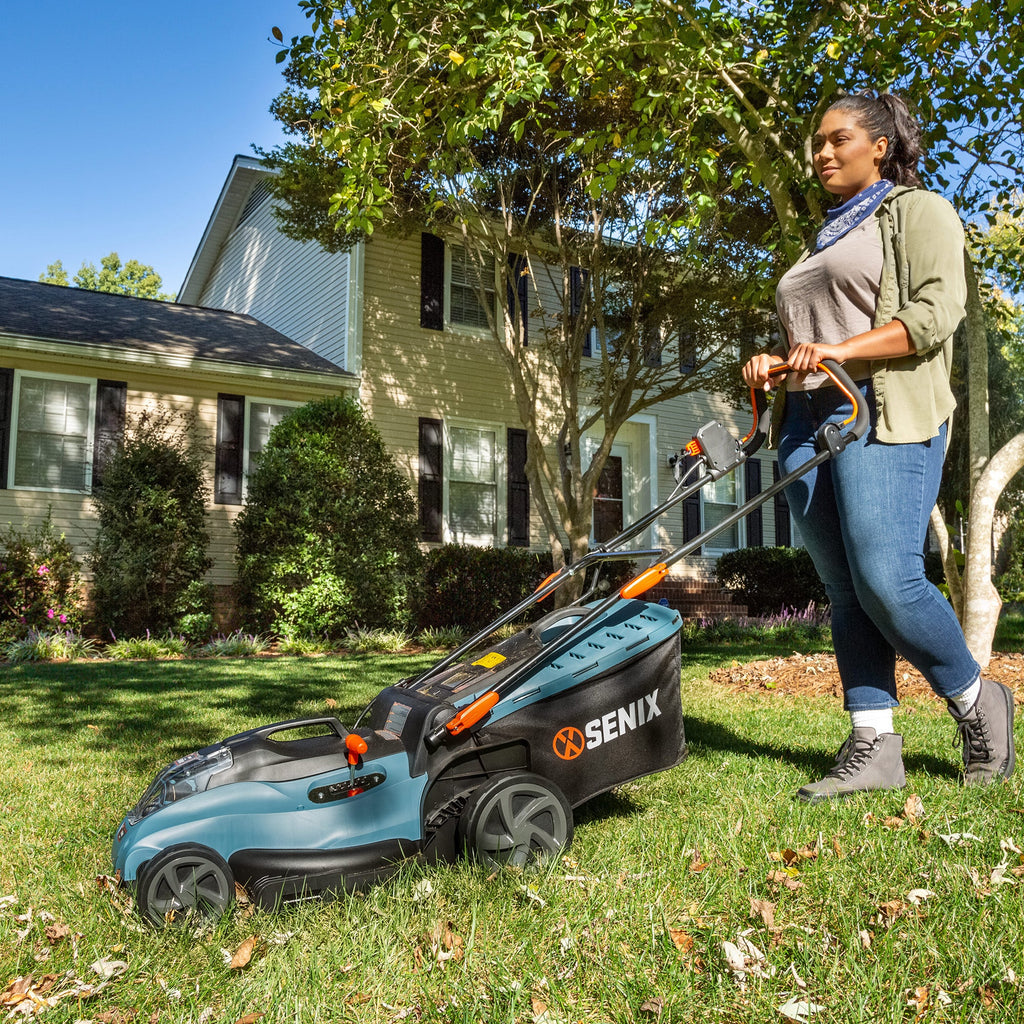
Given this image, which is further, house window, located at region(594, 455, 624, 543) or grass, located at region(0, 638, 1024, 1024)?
house window, located at region(594, 455, 624, 543)

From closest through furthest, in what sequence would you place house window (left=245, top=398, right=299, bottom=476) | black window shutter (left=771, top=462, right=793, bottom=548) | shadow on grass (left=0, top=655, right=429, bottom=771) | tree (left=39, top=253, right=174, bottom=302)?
shadow on grass (left=0, top=655, right=429, bottom=771) → house window (left=245, top=398, right=299, bottom=476) → black window shutter (left=771, top=462, right=793, bottom=548) → tree (left=39, top=253, right=174, bottom=302)

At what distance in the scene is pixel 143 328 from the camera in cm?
1295

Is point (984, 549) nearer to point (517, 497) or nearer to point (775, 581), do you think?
point (517, 497)

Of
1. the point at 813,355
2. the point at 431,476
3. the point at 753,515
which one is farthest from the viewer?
the point at 753,515

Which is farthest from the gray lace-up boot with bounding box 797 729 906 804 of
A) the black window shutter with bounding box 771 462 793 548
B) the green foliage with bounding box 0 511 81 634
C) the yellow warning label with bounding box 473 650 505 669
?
the black window shutter with bounding box 771 462 793 548

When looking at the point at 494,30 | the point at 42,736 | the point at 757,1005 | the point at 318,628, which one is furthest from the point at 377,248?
the point at 757,1005

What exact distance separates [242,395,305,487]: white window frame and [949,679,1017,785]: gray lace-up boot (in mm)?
10533

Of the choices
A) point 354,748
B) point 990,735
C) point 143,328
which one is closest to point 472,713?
point 354,748

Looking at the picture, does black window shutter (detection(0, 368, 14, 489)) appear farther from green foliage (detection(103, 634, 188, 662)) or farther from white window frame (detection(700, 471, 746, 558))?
white window frame (detection(700, 471, 746, 558))

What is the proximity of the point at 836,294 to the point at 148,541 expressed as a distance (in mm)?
9428

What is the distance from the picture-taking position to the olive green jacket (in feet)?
8.89

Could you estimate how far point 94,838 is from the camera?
297 cm

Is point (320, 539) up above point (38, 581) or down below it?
above

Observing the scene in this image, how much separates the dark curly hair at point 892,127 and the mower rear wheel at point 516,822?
2.25 metres
